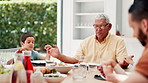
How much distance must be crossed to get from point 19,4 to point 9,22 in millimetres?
543

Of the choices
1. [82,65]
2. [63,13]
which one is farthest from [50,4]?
[82,65]

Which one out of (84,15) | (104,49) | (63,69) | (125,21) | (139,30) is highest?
(84,15)

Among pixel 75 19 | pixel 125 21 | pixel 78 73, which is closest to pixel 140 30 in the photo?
pixel 78 73

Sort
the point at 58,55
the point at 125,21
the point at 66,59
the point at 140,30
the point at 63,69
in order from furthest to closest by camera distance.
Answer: the point at 125,21, the point at 66,59, the point at 58,55, the point at 63,69, the point at 140,30

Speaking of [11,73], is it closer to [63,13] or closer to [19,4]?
[63,13]

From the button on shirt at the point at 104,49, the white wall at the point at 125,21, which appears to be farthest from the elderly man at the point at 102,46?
the white wall at the point at 125,21

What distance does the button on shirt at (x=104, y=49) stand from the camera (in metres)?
3.29

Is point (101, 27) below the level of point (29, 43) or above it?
above

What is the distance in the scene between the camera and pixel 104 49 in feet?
11.0

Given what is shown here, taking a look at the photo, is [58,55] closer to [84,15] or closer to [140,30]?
[140,30]

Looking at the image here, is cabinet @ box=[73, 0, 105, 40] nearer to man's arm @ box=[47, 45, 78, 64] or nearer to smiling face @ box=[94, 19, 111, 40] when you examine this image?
smiling face @ box=[94, 19, 111, 40]

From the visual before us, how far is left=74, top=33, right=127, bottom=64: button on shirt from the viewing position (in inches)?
130

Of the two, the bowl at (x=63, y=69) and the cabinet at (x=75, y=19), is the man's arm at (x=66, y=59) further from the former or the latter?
the cabinet at (x=75, y=19)

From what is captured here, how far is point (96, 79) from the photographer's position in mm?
2178
